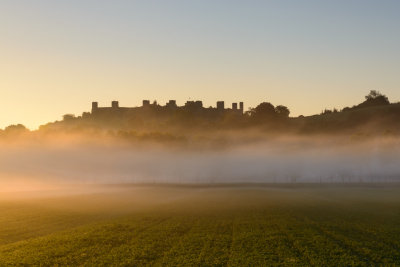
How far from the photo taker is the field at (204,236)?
136 feet

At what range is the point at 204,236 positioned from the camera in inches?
2036

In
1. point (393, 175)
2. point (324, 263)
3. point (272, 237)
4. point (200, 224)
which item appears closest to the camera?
point (324, 263)

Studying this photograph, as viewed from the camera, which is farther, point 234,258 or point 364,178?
point 364,178

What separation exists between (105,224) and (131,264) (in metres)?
22.1

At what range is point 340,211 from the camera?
74.4 meters

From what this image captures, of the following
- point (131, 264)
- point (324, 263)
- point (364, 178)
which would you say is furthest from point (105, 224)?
point (364, 178)

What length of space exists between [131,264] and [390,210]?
49.6m

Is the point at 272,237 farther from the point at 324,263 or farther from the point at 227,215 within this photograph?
the point at 227,215

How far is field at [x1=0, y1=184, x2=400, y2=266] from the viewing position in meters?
41.6

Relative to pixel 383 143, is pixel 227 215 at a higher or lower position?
lower

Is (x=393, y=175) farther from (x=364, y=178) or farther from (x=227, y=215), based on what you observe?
(x=227, y=215)

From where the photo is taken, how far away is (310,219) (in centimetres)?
6450

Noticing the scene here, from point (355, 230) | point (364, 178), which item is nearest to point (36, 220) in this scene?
point (355, 230)

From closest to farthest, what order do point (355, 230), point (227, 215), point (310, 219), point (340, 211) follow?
point (355, 230), point (310, 219), point (227, 215), point (340, 211)
